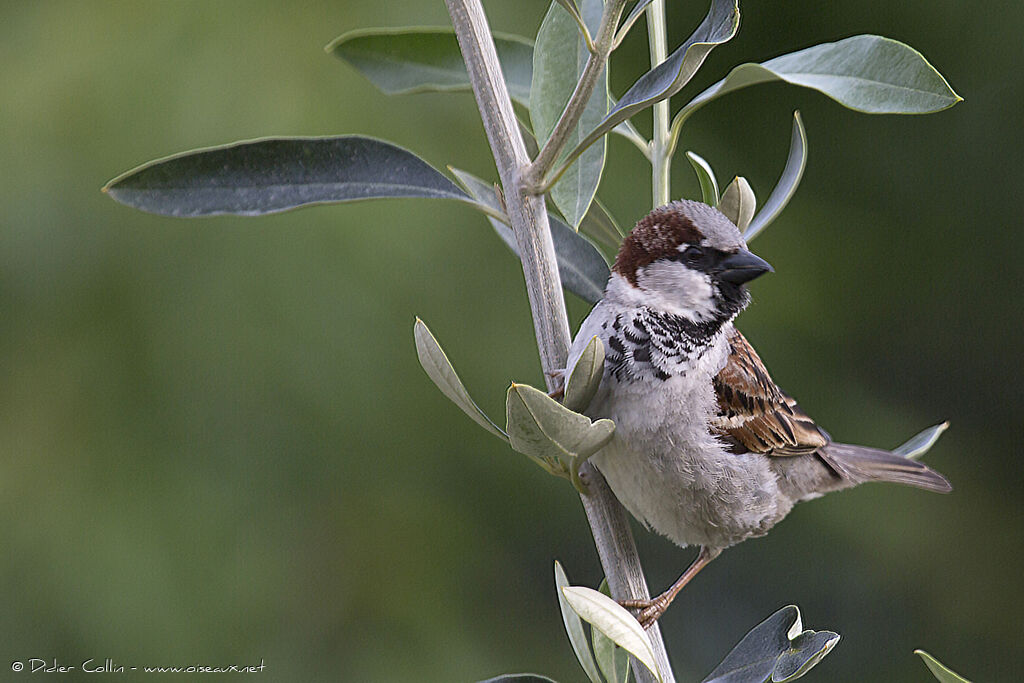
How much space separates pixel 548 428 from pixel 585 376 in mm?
48

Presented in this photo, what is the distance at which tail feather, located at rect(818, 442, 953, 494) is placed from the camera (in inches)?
45.6

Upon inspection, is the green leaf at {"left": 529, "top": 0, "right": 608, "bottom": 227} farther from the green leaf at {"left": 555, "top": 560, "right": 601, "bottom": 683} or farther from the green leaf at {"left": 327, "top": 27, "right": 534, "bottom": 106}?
the green leaf at {"left": 555, "top": 560, "right": 601, "bottom": 683}

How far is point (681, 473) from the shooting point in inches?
35.1

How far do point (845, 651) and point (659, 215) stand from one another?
149 cm

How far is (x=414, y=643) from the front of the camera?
69.9 inches

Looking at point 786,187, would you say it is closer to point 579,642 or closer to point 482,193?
point 482,193

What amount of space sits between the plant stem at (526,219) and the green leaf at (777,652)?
0.21 ft

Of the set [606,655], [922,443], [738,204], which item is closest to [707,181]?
[738,204]

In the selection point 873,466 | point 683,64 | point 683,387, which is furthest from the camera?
point 873,466

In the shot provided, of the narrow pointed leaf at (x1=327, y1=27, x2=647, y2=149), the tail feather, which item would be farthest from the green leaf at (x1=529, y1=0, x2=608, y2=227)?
the tail feather

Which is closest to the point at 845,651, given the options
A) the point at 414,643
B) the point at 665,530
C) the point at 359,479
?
the point at 414,643

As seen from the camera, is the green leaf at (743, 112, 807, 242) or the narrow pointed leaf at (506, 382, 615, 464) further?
the green leaf at (743, 112, 807, 242)

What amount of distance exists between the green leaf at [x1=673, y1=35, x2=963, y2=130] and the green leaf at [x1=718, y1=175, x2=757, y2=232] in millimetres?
88

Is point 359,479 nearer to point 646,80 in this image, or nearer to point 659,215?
point 659,215
